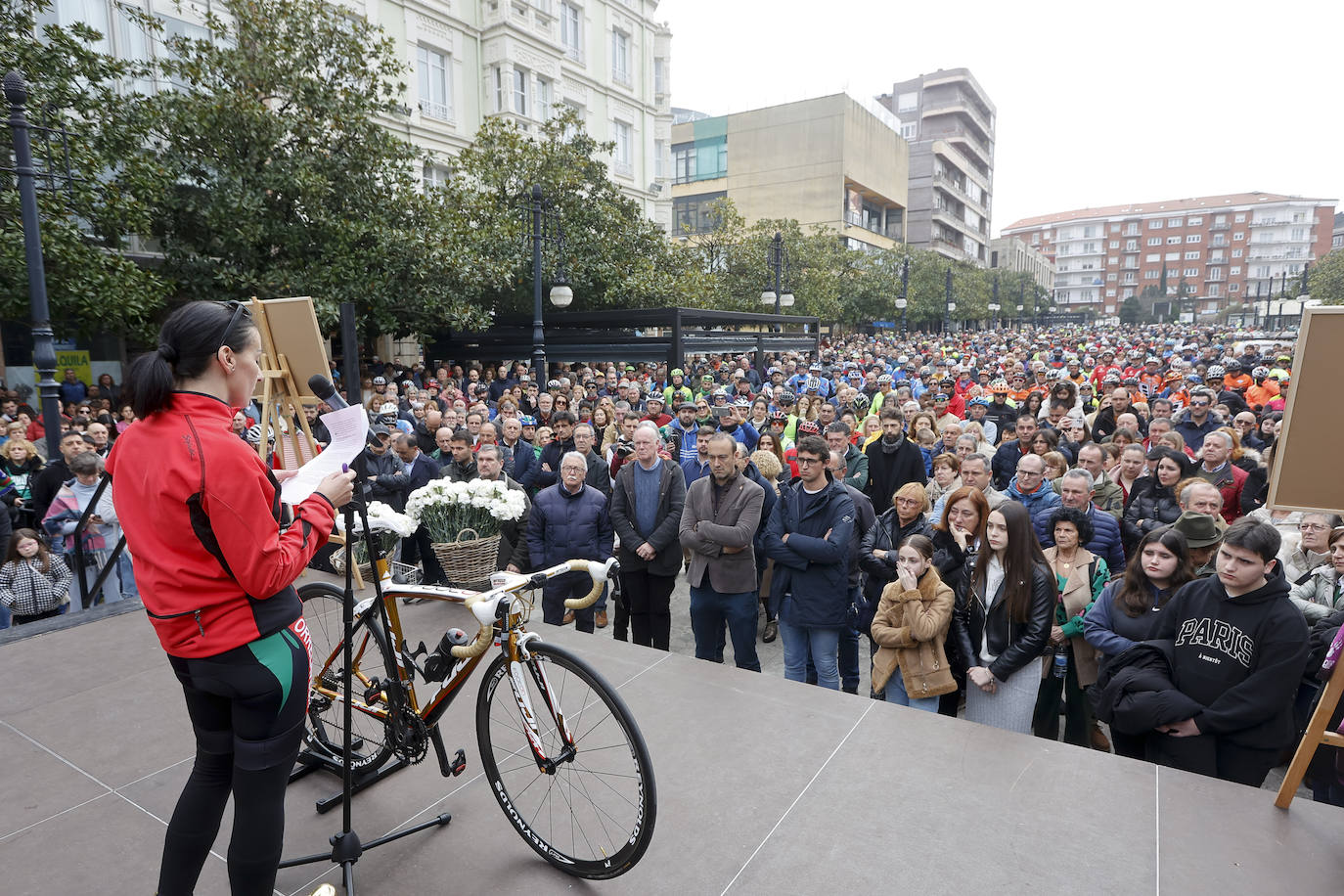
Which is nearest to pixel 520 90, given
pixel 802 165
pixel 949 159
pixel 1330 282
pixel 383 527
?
pixel 383 527

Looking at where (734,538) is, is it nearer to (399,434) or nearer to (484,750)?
(484,750)

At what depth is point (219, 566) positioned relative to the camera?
83.2 inches

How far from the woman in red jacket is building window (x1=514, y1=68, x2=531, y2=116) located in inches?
1243

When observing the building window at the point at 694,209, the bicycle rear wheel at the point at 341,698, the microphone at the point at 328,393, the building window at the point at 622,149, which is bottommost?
the bicycle rear wheel at the point at 341,698

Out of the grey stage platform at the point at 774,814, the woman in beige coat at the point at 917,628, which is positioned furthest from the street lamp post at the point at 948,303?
the grey stage platform at the point at 774,814

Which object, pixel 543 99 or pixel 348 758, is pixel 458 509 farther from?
pixel 543 99

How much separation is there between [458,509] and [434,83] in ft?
94.4

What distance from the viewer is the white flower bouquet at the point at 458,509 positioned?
15.8 ft

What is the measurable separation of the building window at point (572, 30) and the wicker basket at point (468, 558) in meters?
33.8

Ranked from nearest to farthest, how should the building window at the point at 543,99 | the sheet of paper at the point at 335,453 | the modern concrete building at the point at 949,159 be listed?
the sheet of paper at the point at 335,453, the building window at the point at 543,99, the modern concrete building at the point at 949,159

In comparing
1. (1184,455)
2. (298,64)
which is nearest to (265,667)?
(1184,455)

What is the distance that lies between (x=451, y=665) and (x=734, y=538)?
2688 millimetres

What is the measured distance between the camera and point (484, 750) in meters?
3.00

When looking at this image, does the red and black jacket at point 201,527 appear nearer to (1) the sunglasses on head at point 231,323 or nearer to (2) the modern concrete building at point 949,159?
(1) the sunglasses on head at point 231,323
